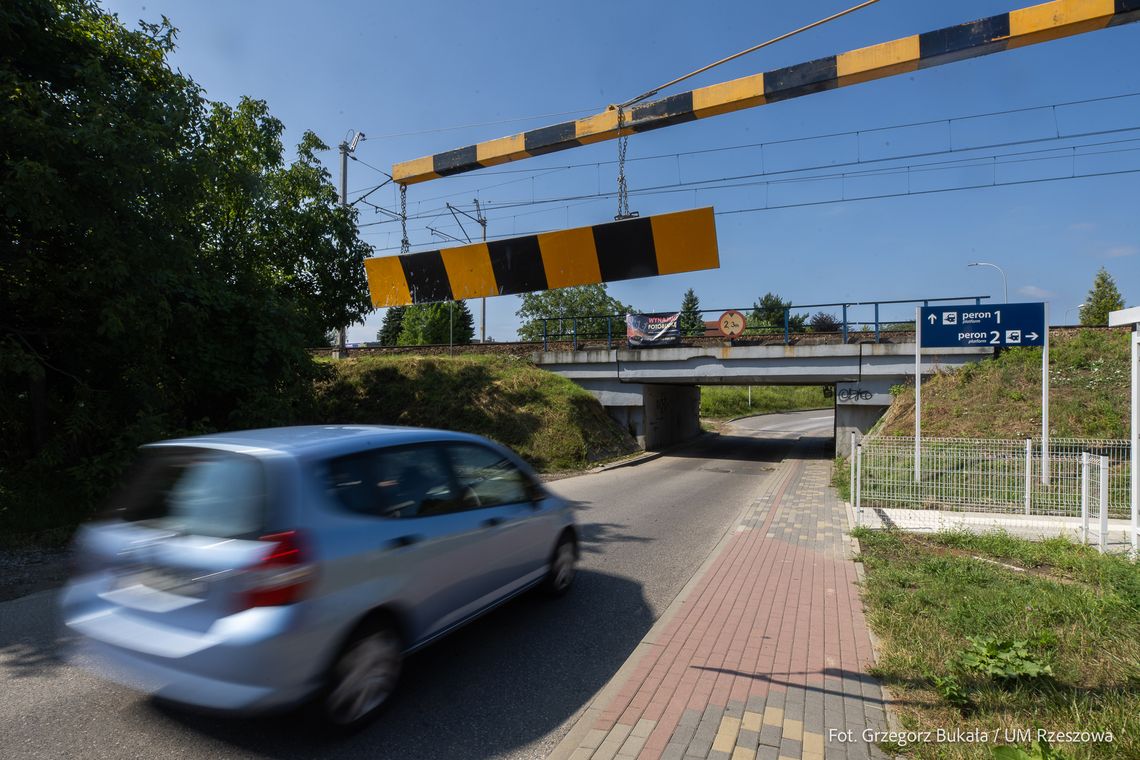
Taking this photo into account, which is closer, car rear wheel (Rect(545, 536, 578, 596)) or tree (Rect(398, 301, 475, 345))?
car rear wheel (Rect(545, 536, 578, 596))

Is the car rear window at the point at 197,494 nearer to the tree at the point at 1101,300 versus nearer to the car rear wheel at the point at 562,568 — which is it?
the car rear wheel at the point at 562,568

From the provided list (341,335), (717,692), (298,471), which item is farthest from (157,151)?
(341,335)

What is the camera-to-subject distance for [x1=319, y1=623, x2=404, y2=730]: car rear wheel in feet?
10.3

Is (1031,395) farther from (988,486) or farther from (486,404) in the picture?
(486,404)

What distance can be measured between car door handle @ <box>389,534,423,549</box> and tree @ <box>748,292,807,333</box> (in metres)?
14.6

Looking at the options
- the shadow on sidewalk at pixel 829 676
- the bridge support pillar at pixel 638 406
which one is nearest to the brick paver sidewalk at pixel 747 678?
the shadow on sidewalk at pixel 829 676

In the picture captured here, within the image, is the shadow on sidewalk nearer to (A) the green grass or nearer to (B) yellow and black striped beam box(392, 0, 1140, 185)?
(B) yellow and black striped beam box(392, 0, 1140, 185)

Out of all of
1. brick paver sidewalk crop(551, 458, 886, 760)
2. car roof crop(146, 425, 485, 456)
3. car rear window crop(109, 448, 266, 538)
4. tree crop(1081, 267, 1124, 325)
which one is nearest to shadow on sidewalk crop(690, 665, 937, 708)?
brick paver sidewalk crop(551, 458, 886, 760)

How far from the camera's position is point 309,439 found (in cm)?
364

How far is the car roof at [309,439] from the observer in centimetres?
338

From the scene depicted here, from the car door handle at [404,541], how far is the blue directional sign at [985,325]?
11673mm

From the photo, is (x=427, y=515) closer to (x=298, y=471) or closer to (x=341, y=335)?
(x=298, y=471)

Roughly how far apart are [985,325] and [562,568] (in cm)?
1050

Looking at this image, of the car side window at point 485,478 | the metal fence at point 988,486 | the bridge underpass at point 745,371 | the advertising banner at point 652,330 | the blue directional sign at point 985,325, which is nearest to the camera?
the car side window at point 485,478
